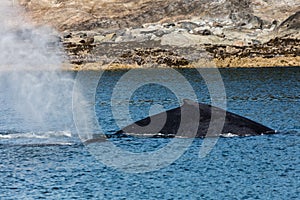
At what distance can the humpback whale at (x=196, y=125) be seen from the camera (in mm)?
49188

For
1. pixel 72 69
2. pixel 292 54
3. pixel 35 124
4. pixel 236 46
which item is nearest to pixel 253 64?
pixel 292 54

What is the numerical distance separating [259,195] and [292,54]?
4297 inches

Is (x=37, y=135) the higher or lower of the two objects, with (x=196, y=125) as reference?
lower

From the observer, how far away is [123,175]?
38.8 meters

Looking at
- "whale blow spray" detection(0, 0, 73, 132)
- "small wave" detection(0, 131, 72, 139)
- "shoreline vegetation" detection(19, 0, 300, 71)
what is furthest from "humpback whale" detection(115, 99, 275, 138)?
"shoreline vegetation" detection(19, 0, 300, 71)

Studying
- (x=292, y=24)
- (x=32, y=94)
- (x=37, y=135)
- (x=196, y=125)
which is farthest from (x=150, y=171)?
(x=292, y=24)

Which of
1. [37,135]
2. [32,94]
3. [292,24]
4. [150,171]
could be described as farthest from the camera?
[292,24]

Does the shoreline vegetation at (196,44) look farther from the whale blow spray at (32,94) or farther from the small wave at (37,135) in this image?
the small wave at (37,135)

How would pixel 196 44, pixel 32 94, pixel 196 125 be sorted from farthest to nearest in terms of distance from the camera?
pixel 196 44 < pixel 32 94 < pixel 196 125

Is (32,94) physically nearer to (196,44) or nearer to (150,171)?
(150,171)

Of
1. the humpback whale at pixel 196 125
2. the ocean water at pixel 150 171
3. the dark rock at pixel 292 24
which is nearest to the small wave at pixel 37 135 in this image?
the ocean water at pixel 150 171

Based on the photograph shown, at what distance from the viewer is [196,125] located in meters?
49.5

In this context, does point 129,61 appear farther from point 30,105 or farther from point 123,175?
point 123,175

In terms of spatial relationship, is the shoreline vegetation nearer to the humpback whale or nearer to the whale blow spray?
the whale blow spray
